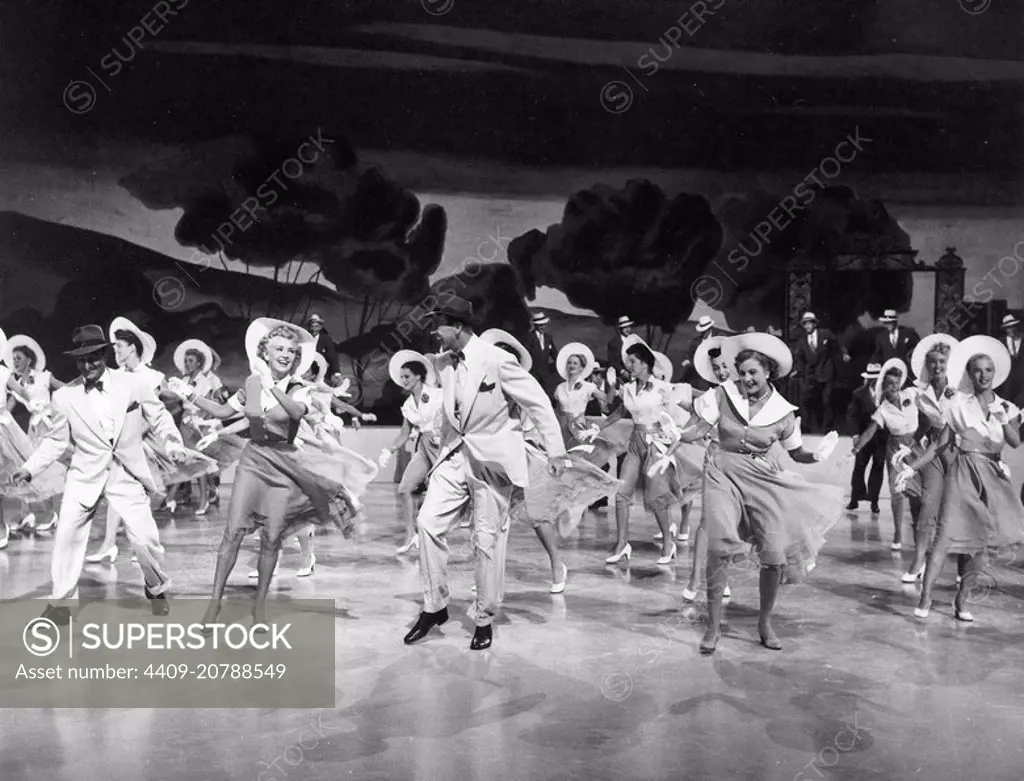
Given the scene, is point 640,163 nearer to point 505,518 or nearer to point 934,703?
point 505,518

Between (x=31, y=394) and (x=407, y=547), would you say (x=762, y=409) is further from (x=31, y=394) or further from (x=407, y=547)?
(x=31, y=394)

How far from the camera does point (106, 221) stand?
15.5m

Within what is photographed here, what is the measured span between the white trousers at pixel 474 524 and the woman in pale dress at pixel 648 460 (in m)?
2.33

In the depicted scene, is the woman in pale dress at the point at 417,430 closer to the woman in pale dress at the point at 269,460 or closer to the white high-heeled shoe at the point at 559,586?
the white high-heeled shoe at the point at 559,586

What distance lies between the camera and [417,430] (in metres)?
8.96

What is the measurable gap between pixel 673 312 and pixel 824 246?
93.6 inches

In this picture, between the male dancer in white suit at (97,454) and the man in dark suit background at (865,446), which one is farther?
the man in dark suit background at (865,446)

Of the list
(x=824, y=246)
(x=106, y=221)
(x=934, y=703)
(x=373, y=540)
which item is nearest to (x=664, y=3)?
Result: (x=824, y=246)

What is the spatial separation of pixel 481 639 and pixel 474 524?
627 millimetres

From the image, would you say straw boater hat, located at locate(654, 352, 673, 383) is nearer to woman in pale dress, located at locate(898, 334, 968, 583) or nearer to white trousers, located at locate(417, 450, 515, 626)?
woman in pale dress, located at locate(898, 334, 968, 583)

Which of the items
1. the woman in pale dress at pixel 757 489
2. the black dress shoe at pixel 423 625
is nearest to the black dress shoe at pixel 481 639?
the black dress shoe at pixel 423 625

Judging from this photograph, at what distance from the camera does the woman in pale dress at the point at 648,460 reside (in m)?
8.12

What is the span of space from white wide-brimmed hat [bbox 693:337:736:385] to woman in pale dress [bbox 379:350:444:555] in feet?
7.31

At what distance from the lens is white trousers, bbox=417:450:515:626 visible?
587 centimetres
